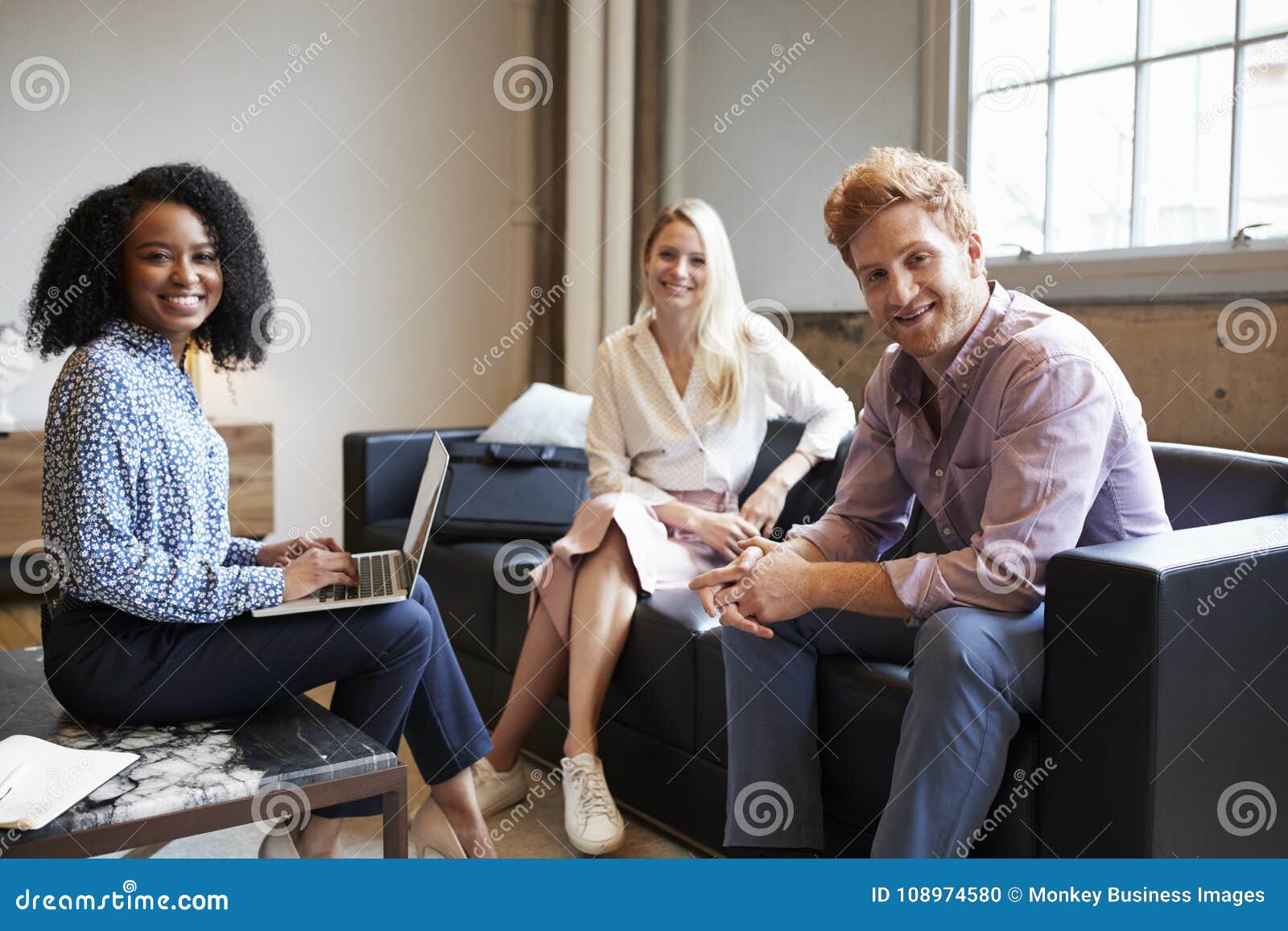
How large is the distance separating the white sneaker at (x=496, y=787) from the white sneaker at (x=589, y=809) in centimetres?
18

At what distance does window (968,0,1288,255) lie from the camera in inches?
104

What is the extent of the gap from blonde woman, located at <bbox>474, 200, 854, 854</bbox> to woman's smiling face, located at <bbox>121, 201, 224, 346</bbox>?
0.87m

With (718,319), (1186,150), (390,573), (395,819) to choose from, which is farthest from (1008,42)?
(395,819)

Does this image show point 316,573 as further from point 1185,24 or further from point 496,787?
A: point 1185,24

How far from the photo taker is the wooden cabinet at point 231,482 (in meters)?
3.64

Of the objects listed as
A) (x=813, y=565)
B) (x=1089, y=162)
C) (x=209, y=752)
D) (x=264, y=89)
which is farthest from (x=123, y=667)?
(x=264, y=89)

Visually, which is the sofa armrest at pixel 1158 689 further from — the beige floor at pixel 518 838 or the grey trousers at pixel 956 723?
the beige floor at pixel 518 838

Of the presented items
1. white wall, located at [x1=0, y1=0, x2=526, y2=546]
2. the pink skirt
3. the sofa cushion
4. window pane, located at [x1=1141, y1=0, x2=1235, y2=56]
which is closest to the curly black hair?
the pink skirt

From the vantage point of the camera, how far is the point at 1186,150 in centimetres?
281

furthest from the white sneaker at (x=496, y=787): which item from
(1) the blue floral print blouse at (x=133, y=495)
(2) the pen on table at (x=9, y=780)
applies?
(2) the pen on table at (x=9, y=780)

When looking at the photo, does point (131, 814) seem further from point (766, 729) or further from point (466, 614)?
point (466, 614)

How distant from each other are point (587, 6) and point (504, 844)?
11.1 feet
